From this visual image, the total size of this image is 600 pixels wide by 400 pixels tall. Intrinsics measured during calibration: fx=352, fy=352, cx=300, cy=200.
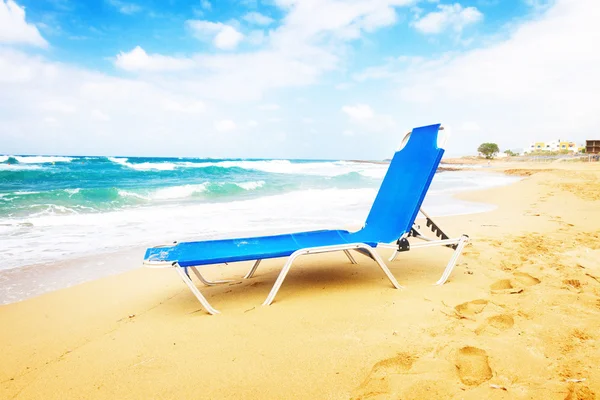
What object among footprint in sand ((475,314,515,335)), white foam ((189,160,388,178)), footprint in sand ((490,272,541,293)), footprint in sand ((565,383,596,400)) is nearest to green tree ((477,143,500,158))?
white foam ((189,160,388,178))

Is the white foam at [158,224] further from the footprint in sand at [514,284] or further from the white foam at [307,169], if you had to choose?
the white foam at [307,169]

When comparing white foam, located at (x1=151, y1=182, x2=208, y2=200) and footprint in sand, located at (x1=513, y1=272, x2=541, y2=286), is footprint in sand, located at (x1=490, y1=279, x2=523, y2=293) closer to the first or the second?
footprint in sand, located at (x1=513, y1=272, x2=541, y2=286)

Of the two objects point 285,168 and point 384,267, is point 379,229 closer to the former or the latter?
point 384,267

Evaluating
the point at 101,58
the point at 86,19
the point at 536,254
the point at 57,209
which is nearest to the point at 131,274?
the point at 536,254

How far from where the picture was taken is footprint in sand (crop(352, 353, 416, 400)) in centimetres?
178

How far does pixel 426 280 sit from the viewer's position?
349 cm

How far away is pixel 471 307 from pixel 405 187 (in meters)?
1.46

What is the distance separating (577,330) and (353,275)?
6.22 feet

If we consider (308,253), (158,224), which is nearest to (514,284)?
(308,253)

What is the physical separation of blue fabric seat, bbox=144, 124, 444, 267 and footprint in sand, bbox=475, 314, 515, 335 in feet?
3.56

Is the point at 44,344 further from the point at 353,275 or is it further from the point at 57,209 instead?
the point at 57,209

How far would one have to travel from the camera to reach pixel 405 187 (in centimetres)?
381

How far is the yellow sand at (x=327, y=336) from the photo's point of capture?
73.9 inches

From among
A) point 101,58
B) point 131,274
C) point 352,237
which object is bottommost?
point 131,274
